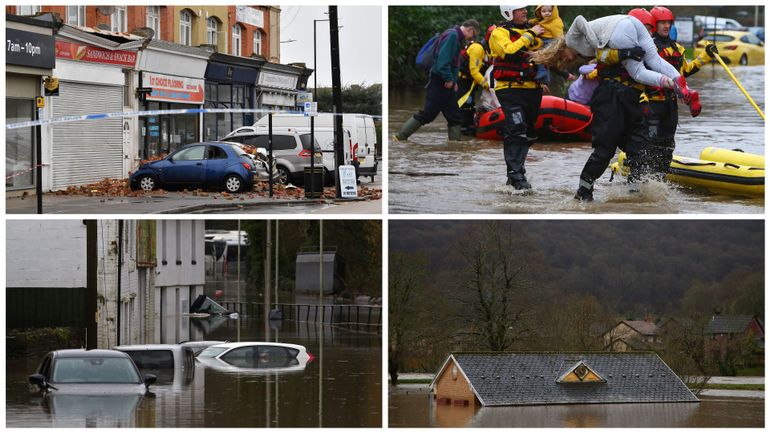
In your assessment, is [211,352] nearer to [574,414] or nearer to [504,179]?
[504,179]

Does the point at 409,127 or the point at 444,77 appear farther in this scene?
the point at 409,127

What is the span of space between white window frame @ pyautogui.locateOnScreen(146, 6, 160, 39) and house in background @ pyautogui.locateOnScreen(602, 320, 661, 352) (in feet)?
31.5

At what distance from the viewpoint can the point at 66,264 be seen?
55.0 feet

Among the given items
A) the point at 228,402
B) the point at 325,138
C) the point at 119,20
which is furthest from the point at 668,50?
the point at 119,20

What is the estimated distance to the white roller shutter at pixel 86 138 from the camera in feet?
59.9

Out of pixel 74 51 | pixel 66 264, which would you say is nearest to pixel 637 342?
pixel 66 264

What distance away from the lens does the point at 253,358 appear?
17.2m

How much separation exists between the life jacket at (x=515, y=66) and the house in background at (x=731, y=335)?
328cm

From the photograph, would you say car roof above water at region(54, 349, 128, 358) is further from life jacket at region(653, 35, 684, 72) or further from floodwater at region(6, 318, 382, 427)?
life jacket at region(653, 35, 684, 72)

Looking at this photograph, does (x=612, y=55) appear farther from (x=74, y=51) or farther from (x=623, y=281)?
Answer: (x=74, y=51)

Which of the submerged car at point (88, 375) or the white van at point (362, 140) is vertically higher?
the white van at point (362, 140)

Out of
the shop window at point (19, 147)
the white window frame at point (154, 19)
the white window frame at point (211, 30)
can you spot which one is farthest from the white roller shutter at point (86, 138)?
the white window frame at point (211, 30)

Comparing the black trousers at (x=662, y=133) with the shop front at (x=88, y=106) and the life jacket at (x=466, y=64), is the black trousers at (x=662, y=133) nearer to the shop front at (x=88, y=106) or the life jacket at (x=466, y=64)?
the life jacket at (x=466, y=64)

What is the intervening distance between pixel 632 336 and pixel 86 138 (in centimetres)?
811
